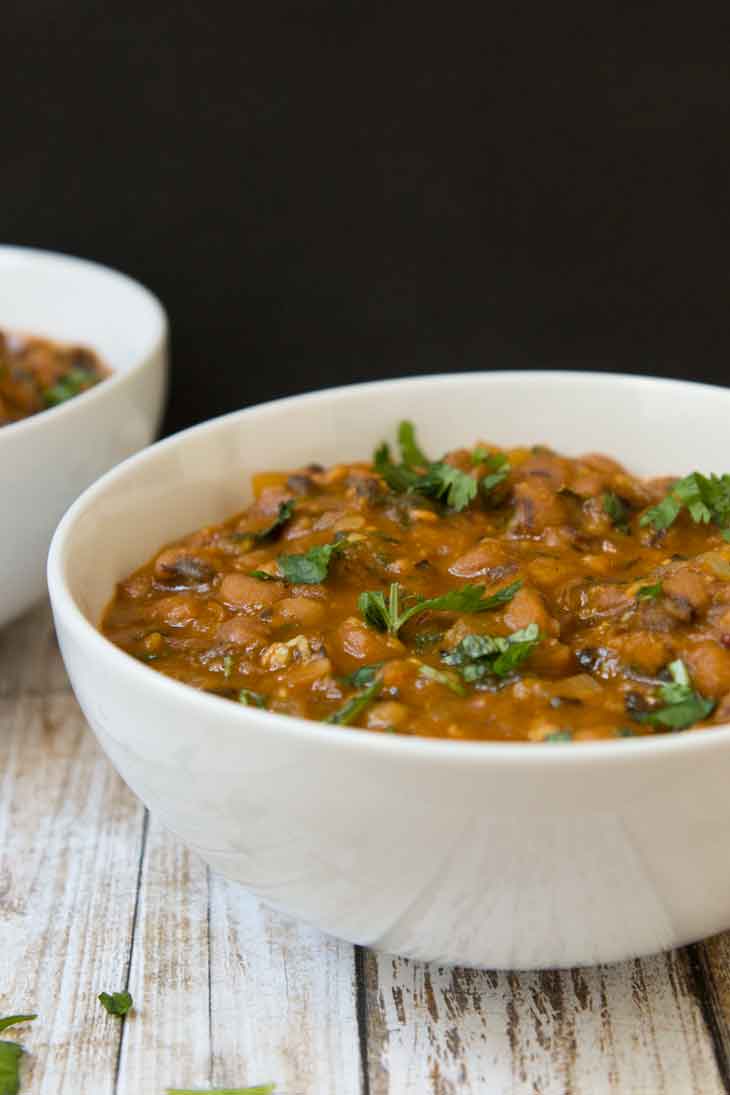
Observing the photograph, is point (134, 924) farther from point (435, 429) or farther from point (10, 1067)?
point (435, 429)

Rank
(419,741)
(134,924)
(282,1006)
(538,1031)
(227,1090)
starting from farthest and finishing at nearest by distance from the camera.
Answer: (134,924)
(282,1006)
(538,1031)
(227,1090)
(419,741)

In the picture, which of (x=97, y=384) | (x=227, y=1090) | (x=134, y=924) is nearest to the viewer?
(x=227, y=1090)

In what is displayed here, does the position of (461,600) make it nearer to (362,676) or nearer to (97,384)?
(362,676)

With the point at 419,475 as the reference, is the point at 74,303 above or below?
below

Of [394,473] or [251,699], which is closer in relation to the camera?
[251,699]

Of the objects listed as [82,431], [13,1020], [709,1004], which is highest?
[82,431]

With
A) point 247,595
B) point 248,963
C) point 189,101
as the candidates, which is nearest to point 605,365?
point 189,101

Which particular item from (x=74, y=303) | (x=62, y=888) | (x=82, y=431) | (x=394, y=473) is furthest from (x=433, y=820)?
(x=74, y=303)

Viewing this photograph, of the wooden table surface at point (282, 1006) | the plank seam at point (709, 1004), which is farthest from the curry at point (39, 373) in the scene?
the plank seam at point (709, 1004)
